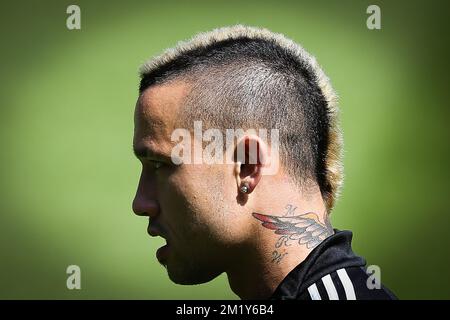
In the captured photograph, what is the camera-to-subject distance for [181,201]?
2.77m

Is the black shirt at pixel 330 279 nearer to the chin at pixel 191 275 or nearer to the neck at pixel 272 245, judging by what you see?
the neck at pixel 272 245

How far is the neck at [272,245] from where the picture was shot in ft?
8.97

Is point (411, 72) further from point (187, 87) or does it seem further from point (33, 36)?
point (187, 87)

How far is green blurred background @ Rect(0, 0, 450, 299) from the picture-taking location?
22.9 ft

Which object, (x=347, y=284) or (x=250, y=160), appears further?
(x=250, y=160)

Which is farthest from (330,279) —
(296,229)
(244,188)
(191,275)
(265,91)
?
(265,91)

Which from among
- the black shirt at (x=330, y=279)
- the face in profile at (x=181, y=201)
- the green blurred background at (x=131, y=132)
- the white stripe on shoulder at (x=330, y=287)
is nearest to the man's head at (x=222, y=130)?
the face in profile at (x=181, y=201)

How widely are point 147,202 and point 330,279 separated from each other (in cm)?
79

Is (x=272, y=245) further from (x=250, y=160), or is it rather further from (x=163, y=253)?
(x=163, y=253)

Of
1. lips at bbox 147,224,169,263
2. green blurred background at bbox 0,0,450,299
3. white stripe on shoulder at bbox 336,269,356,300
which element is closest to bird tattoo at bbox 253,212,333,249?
white stripe on shoulder at bbox 336,269,356,300

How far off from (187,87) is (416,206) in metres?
4.96

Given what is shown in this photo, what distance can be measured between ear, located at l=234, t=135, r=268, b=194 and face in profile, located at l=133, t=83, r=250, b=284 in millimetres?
39

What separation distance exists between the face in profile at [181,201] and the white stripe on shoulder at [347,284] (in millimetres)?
414
